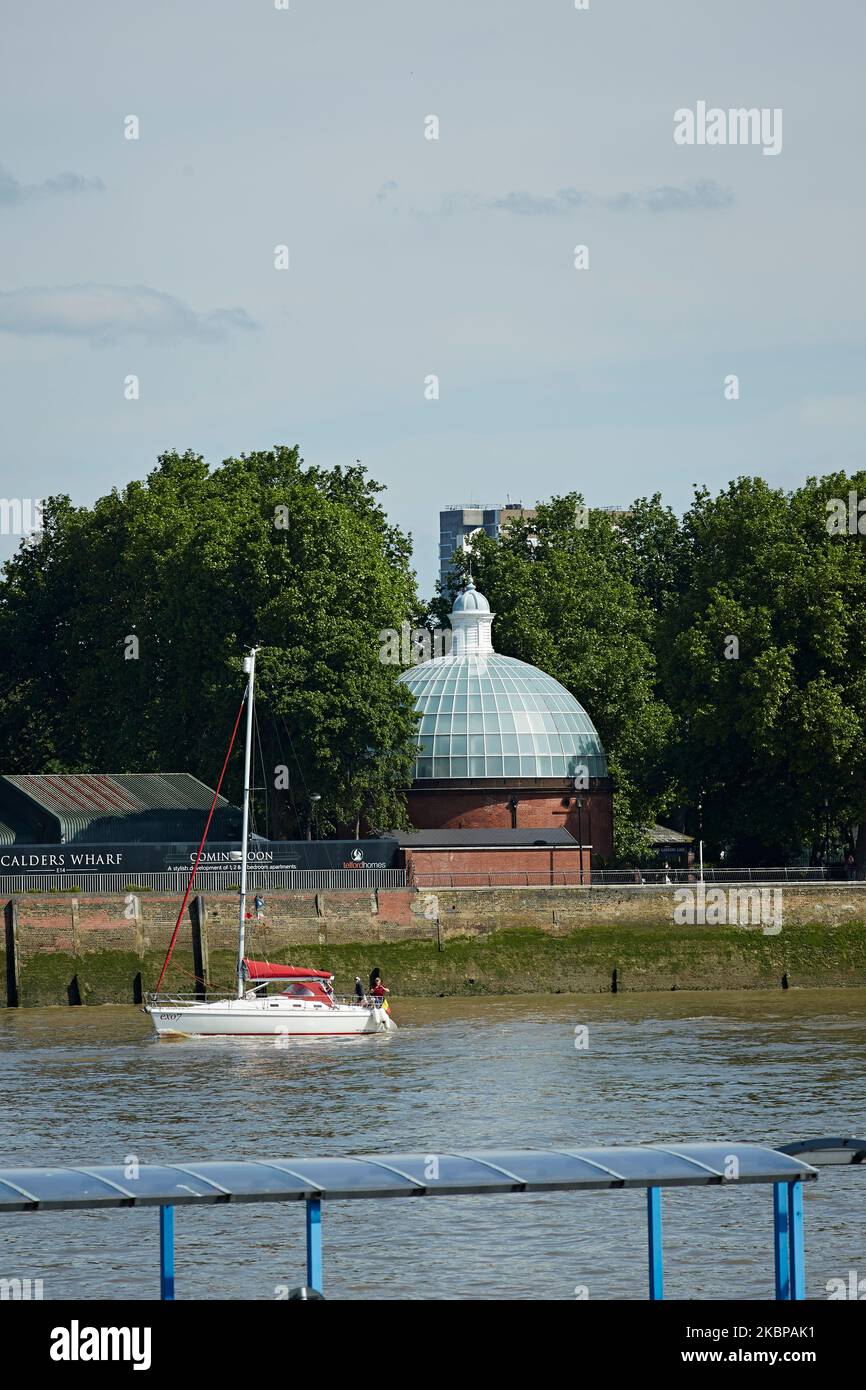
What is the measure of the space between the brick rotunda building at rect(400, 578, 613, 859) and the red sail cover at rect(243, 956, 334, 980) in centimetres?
2084

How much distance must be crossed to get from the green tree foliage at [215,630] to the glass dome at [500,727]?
314 cm

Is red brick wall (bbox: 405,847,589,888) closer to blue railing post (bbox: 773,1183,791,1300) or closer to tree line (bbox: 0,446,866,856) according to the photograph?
tree line (bbox: 0,446,866,856)

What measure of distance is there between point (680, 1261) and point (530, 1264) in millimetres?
1992

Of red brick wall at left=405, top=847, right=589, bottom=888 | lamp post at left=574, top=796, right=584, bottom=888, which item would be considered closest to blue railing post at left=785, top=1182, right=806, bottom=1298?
red brick wall at left=405, top=847, right=589, bottom=888

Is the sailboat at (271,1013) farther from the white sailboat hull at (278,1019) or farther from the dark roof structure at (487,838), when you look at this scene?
the dark roof structure at (487,838)

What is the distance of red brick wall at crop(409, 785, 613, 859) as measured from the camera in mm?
78375

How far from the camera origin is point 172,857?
213ft

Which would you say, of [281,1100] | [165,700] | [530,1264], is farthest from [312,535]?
[530,1264]

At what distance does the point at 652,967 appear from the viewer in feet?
214

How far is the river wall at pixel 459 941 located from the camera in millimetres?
60812
